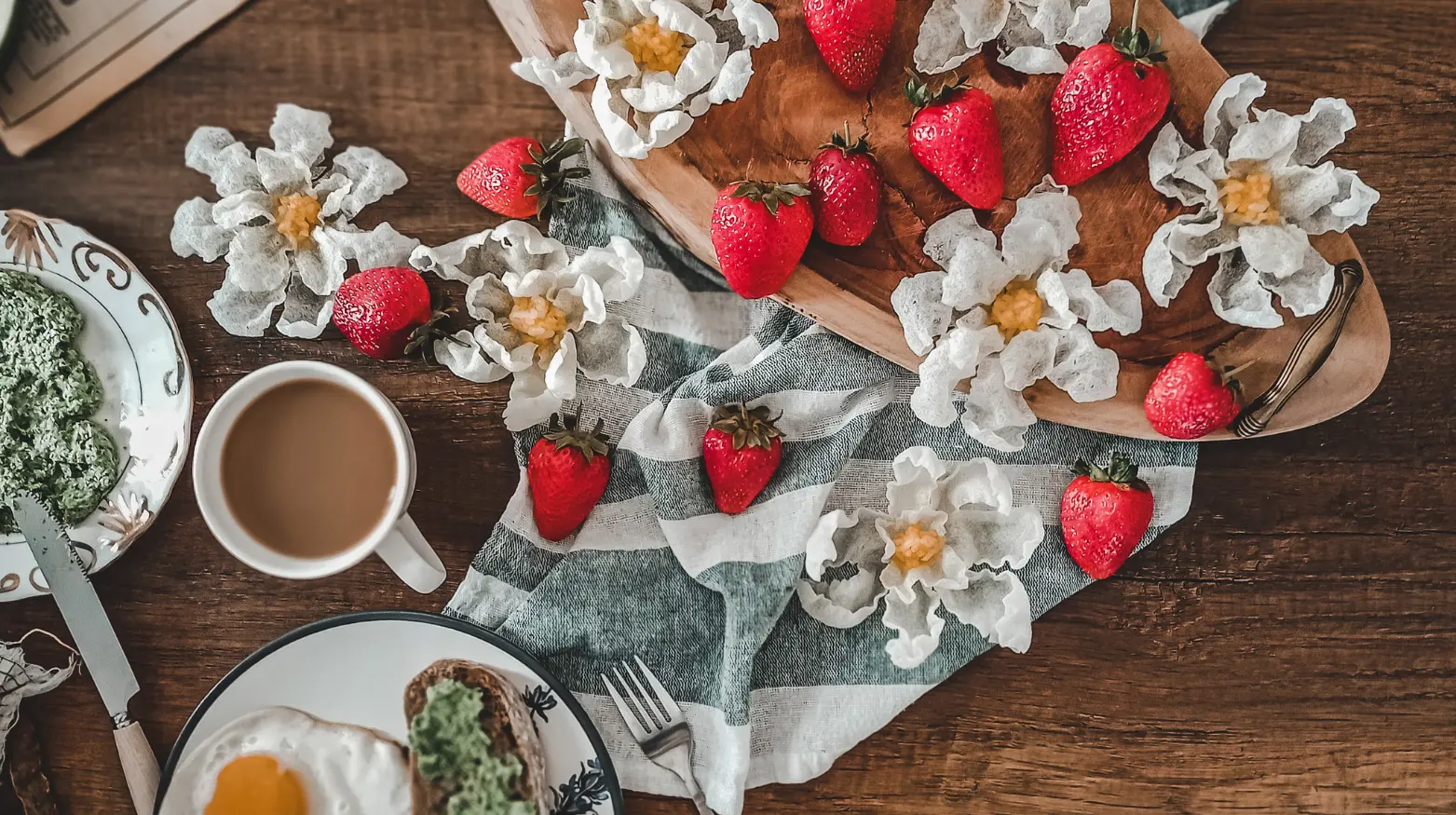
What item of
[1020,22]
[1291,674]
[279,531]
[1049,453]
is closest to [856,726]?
[1049,453]

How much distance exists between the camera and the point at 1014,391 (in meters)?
1.06

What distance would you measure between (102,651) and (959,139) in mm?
1045

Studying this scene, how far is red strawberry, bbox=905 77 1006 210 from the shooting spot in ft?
3.24

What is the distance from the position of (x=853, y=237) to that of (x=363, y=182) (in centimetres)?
54

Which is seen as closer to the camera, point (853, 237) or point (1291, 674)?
point (853, 237)

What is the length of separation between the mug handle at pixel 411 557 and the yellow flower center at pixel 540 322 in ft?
0.74

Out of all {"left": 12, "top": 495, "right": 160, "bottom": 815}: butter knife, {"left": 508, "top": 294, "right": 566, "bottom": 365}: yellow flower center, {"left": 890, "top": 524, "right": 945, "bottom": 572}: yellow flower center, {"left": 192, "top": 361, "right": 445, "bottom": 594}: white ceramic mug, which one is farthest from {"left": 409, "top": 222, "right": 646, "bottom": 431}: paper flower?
{"left": 12, "top": 495, "right": 160, "bottom": 815}: butter knife

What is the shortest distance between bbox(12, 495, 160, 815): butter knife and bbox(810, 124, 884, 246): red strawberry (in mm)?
859

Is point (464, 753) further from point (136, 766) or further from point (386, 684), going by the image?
point (136, 766)

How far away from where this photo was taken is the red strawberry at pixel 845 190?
98 cm

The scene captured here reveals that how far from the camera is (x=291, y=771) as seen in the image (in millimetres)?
1042

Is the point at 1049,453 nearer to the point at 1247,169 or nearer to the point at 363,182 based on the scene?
the point at 1247,169

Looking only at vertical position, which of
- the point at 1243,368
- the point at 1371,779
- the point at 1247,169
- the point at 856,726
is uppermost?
the point at 1247,169

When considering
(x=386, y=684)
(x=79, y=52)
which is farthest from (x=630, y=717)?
(x=79, y=52)
